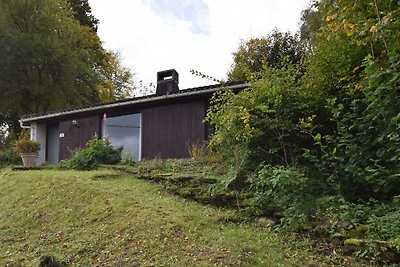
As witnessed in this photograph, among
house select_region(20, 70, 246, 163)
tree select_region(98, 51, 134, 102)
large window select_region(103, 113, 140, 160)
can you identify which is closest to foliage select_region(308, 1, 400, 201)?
house select_region(20, 70, 246, 163)

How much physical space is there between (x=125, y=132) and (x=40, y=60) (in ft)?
28.1

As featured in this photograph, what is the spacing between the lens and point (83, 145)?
42.8 ft

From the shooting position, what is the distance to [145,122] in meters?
11.7

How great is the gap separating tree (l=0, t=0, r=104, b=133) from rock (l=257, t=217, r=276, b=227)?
1626cm

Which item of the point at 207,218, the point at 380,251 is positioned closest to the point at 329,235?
the point at 380,251

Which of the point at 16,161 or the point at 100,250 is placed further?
Answer: the point at 16,161

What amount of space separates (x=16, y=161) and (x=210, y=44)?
903cm

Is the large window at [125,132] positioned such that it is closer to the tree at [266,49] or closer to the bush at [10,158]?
the bush at [10,158]

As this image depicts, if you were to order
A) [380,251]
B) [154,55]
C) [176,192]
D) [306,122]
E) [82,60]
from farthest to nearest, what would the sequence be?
[154,55] < [82,60] < [176,192] < [306,122] < [380,251]

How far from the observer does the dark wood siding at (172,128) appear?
10.7m

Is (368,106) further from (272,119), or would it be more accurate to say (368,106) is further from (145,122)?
(145,122)

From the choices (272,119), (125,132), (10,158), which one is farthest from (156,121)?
(272,119)

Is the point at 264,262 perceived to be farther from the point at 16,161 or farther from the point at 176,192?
the point at 16,161

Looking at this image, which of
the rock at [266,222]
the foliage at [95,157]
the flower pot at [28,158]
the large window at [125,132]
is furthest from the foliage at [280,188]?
the flower pot at [28,158]
